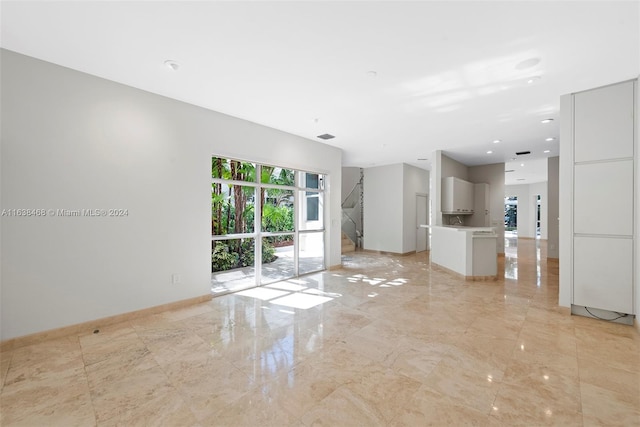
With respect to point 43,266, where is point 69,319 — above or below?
below

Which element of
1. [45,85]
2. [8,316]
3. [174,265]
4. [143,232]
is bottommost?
[8,316]

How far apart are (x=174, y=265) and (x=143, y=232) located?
0.65 m

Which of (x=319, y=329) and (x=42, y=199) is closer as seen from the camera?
(x=42, y=199)

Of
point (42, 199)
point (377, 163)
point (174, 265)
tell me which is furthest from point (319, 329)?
point (377, 163)

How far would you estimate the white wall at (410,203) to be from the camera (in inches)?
347

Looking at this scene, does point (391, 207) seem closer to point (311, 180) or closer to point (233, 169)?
point (311, 180)

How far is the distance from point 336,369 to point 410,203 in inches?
294

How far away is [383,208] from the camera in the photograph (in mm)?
9188

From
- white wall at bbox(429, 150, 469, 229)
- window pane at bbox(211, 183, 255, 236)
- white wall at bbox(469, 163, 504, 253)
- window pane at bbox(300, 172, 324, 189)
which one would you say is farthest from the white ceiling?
white wall at bbox(469, 163, 504, 253)

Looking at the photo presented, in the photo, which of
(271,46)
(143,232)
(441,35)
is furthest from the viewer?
(143,232)

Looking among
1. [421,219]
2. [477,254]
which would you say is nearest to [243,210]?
[477,254]

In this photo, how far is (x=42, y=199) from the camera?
3.00 metres

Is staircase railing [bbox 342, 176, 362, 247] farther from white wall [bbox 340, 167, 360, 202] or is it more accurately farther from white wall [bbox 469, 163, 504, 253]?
white wall [bbox 469, 163, 504, 253]

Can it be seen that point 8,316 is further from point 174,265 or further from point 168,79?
point 168,79
